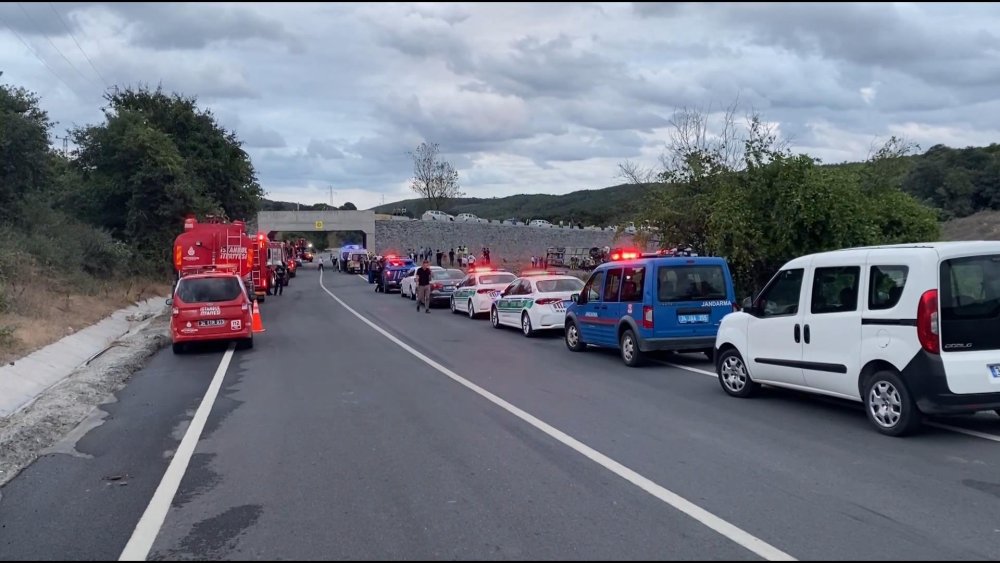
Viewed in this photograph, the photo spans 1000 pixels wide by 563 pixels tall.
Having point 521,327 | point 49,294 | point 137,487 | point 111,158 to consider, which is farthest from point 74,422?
point 111,158

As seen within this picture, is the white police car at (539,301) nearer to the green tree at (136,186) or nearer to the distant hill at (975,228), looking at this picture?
the green tree at (136,186)

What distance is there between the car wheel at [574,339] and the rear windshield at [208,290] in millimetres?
7090

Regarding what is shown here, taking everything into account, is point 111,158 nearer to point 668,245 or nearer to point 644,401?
point 668,245

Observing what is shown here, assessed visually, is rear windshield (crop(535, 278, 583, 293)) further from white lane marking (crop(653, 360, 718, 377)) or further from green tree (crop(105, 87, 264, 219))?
green tree (crop(105, 87, 264, 219))

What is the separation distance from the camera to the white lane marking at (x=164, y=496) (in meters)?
5.75

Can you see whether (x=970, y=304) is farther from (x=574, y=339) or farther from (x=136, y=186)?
(x=136, y=186)

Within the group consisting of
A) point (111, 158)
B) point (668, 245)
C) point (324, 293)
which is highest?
point (111, 158)

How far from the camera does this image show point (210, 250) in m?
25.7

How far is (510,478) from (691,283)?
25.1 ft

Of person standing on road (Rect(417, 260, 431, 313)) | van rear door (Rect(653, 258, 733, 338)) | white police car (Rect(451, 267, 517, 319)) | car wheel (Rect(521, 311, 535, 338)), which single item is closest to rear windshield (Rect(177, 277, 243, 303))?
car wheel (Rect(521, 311, 535, 338))

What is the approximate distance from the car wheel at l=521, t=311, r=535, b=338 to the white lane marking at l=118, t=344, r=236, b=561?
9562mm

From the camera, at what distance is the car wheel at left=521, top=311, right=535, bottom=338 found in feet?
65.6

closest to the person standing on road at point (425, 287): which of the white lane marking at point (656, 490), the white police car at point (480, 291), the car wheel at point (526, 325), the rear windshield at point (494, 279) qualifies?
the white police car at point (480, 291)

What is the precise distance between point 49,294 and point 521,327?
13.4m
